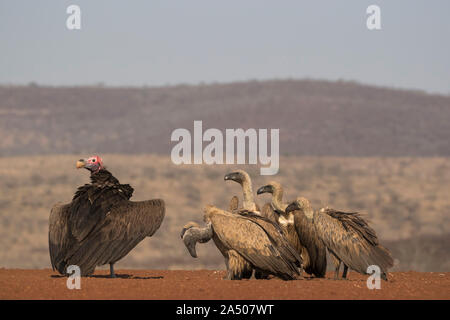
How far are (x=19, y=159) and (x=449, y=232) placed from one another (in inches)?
1252

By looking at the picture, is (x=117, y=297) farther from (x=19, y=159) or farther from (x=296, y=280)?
(x=19, y=159)

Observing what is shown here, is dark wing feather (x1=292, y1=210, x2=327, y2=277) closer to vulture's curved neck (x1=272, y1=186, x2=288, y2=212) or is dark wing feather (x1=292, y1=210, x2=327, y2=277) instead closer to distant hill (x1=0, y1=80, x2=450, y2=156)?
vulture's curved neck (x1=272, y1=186, x2=288, y2=212)

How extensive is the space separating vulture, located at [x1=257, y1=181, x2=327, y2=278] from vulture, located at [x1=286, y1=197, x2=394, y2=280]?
657mm

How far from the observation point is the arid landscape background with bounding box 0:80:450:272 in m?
45.1

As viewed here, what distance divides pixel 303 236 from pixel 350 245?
150cm

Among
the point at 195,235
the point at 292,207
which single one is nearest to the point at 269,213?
the point at 292,207

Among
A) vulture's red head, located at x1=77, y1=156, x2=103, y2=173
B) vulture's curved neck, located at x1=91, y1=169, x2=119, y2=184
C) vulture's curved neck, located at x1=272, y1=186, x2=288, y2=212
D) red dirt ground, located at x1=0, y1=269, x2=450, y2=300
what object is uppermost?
vulture's red head, located at x1=77, y1=156, x2=103, y2=173

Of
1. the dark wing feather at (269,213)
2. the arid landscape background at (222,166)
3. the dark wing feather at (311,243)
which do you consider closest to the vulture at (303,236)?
the dark wing feather at (311,243)

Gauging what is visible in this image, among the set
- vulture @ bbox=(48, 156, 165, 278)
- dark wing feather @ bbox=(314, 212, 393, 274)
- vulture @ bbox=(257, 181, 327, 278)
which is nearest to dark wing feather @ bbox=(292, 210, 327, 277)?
vulture @ bbox=(257, 181, 327, 278)

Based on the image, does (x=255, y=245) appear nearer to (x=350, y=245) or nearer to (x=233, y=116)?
(x=350, y=245)

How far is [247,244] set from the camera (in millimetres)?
15656

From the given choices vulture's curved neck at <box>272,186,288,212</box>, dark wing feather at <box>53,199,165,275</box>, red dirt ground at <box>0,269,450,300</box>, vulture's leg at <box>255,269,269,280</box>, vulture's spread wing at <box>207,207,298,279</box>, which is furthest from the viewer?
vulture's curved neck at <box>272,186,288,212</box>

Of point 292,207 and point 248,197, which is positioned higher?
point 248,197

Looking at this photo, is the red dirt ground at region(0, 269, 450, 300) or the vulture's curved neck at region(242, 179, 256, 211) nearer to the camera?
the red dirt ground at region(0, 269, 450, 300)
